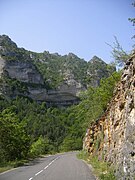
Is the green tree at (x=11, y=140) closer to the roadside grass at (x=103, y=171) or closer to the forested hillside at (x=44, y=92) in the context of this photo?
the forested hillside at (x=44, y=92)

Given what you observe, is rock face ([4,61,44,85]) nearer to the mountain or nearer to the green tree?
the mountain

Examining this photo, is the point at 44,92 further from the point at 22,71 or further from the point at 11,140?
the point at 11,140

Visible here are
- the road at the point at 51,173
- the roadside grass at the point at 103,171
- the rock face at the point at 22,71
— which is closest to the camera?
the roadside grass at the point at 103,171

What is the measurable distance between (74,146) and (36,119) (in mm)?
25282

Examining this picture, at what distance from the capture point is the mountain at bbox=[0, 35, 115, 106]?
484ft

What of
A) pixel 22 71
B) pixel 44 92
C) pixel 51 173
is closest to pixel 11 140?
pixel 51 173

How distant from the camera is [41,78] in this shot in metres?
164

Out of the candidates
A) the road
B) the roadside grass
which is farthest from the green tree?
the roadside grass

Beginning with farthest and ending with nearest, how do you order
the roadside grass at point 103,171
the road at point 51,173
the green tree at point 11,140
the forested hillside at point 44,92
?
1. the forested hillside at point 44,92
2. the green tree at point 11,140
3. the road at point 51,173
4. the roadside grass at point 103,171

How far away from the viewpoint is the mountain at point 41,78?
5807 inches

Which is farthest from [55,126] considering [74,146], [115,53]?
[115,53]

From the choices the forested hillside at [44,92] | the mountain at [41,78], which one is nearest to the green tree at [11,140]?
the forested hillside at [44,92]

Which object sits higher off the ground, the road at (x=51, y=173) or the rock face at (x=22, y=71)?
the rock face at (x=22, y=71)

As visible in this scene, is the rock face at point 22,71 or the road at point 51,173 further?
the rock face at point 22,71
